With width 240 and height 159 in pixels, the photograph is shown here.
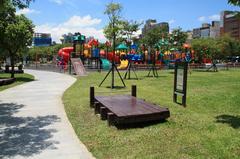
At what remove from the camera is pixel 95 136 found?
7645 millimetres

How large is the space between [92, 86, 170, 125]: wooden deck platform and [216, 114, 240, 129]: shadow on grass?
140cm

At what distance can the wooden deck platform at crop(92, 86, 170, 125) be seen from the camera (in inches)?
316

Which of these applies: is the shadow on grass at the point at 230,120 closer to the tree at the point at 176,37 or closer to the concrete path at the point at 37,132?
the concrete path at the point at 37,132

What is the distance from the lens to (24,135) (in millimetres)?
7961

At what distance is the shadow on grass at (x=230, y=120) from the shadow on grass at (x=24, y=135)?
3.94 m

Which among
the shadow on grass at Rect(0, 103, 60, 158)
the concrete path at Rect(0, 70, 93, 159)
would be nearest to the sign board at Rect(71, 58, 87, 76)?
the concrete path at Rect(0, 70, 93, 159)

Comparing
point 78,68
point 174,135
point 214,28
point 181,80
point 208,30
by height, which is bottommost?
point 174,135

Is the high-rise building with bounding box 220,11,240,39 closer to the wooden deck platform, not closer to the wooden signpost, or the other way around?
the wooden signpost

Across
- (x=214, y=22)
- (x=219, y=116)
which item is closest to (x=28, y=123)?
(x=219, y=116)

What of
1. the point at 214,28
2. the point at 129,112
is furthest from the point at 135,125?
the point at 214,28

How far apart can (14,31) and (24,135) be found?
58.7 ft

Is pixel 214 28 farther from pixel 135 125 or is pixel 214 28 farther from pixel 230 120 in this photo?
pixel 135 125

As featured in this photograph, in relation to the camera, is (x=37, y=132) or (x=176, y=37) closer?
(x=37, y=132)

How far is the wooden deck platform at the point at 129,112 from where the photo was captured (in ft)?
26.4
